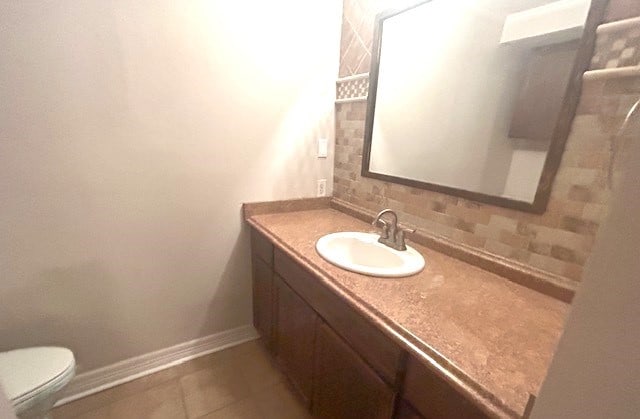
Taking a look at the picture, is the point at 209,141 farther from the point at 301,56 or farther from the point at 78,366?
the point at 78,366

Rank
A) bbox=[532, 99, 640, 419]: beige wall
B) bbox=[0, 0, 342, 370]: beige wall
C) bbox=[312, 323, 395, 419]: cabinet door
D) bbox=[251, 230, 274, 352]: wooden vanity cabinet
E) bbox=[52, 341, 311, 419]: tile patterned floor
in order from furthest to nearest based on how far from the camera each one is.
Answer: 1. bbox=[251, 230, 274, 352]: wooden vanity cabinet
2. bbox=[52, 341, 311, 419]: tile patterned floor
3. bbox=[0, 0, 342, 370]: beige wall
4. bbox=[312, 323, 395, 419]: cabinet door
5. bbox=[532, 99, 640, 419]: beige wall

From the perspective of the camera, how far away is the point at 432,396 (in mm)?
648

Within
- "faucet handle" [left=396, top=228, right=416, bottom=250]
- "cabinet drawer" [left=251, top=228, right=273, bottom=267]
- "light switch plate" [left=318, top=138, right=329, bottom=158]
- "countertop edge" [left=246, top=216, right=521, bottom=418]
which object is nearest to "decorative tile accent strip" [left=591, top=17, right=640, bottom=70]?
"faucet handle" [left=396, top=228, right=416, bottom=250]

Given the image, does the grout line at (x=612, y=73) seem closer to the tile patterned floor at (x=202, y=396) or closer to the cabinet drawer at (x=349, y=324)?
the cabinet drawer at (x=349, y=324)

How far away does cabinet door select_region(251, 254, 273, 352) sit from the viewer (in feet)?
4.82

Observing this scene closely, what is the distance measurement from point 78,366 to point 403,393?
1551 millimetres

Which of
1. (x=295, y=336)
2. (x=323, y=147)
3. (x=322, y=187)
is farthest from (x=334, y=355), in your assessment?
(x=323, y=147)

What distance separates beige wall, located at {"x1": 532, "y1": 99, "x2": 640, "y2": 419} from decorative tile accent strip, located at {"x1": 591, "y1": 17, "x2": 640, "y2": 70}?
673mm

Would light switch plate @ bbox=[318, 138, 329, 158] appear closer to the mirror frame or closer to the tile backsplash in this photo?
the tile backsplash

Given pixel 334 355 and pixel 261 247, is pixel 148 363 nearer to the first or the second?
pixel 261 247

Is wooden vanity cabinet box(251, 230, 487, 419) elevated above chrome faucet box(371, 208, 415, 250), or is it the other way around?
chrome faucet box(371, 208, 415, 250)

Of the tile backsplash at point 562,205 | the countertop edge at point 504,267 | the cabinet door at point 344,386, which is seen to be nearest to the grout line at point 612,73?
the tile backsplash at point 562,205

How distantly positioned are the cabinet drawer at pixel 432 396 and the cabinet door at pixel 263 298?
2.81ft

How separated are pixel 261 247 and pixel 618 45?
4.79ft
